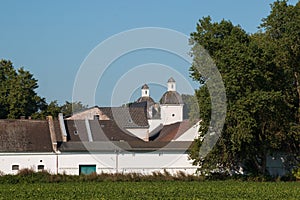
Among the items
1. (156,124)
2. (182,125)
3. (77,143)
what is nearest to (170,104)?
(156,124)

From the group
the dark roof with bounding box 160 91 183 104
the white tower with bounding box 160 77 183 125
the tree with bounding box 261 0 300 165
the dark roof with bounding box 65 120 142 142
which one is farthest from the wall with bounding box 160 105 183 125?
the tree with bounding box 261 0 300 165

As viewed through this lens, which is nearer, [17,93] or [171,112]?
[17,93]

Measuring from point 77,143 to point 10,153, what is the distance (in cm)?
641

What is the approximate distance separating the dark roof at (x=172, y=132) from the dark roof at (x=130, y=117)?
9.03ft

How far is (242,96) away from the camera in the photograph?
158 feet

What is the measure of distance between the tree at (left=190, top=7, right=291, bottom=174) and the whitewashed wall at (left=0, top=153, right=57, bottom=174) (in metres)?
15.5

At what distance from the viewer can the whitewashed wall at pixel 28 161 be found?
60.5 metres

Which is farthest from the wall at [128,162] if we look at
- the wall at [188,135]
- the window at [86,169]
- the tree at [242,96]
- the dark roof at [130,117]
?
the dark roof at [130,117]

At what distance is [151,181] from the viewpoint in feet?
166

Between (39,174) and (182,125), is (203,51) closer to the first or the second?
(39,174)

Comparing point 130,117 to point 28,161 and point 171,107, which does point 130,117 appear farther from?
point 171,107

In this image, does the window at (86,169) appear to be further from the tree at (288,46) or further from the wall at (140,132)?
the tree at (288,46)

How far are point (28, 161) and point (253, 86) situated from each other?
23.4m

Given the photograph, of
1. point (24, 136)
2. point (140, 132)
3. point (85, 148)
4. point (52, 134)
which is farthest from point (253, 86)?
point (140, 132)
